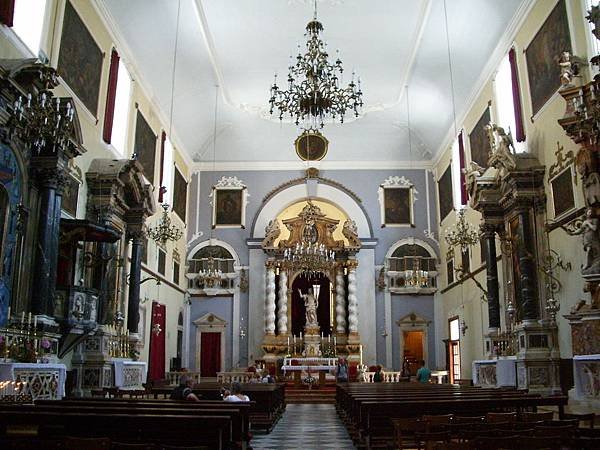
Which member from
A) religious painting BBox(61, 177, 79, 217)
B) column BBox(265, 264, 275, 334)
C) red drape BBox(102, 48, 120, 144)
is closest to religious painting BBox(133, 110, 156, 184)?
red drape BBox(102, 48, 120, 144)

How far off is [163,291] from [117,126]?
6.20 meters

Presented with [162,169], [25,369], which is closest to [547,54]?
[25,369]

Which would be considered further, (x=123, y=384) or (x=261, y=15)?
(x=261, y=15)

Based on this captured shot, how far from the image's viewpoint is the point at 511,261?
14.1 meters

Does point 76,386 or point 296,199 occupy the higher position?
point 296,199

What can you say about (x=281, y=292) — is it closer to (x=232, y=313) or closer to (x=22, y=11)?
(x=232, y=313)

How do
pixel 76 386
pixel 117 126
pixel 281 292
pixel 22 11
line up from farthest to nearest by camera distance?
pixel 281 292, pixel 117 126, pixel 76 386, pixel 22 11

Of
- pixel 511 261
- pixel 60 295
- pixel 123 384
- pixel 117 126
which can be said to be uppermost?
pixel 117 126

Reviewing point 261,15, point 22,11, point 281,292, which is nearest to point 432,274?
point 281,292

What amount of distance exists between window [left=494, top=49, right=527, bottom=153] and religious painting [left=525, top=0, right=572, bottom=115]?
698 mm

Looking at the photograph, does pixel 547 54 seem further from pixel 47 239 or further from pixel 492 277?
pixel 47 239

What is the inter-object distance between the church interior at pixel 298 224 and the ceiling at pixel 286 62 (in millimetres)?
80

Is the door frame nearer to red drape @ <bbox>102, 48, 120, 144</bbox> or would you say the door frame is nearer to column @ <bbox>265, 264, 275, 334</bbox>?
column @ <bbox>265, 264, 275, 334</bbox>

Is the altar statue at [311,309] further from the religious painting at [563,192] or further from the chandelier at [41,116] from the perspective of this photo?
the chandelier at [41,116]
